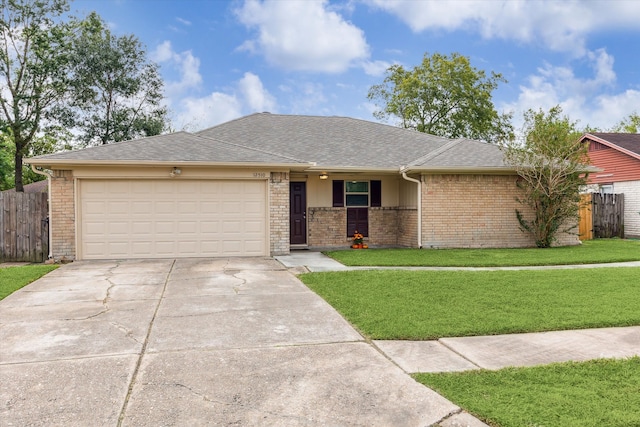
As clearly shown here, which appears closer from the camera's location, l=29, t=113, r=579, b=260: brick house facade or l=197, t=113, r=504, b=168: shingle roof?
l=29, t=113, r=579, b=260: brick house facade

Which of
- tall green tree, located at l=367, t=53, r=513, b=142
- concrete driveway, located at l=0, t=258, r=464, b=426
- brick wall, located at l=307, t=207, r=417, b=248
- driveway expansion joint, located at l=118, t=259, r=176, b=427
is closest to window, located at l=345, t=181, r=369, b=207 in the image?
brick wall, located at l=307, t=207, r=417, b=248

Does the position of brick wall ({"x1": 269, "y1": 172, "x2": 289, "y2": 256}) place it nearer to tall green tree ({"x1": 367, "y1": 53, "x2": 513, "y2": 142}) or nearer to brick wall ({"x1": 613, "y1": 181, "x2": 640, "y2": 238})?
brick wall ({"x1": 613, "y1": 181, "x2": 640, "y2": 238})

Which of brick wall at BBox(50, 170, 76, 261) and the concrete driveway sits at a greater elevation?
brick wall at BBox(50, 170, 76, 261)

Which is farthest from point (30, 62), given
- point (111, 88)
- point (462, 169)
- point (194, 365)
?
point (194, 365)

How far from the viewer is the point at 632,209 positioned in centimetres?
1805

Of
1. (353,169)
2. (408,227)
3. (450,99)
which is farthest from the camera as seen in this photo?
(450,99)

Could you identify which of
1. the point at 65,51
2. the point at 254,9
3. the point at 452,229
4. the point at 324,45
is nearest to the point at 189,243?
the point at 452,229

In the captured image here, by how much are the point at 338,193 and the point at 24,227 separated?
850 cm

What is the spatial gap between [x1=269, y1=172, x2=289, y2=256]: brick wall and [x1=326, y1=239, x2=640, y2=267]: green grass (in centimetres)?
135

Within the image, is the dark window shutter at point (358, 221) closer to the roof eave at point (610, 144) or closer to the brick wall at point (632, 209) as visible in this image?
the brick wall at point (632, 209)

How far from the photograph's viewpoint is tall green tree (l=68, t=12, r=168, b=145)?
20.7 m

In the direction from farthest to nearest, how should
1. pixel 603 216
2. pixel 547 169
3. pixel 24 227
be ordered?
pixel 603 216, pixel 547 169, pixel 24 227

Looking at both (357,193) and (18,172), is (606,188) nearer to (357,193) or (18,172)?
(357,193)

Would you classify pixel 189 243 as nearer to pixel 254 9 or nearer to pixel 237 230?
pixel 237 230
